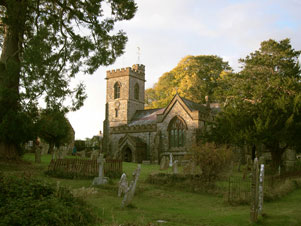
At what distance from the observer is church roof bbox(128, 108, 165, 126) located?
40.1 metres

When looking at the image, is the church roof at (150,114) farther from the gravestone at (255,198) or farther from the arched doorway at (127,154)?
the gravestone at (255,198)

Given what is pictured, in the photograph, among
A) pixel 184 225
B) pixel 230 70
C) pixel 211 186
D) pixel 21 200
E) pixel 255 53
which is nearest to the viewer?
pixel 21 200

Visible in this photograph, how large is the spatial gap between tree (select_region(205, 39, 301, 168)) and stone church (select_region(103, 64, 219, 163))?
24.5 feet

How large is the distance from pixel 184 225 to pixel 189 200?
5023 millimetres

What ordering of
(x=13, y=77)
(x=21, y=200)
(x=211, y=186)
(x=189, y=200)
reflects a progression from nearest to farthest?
(x=21, y=200) → (x=189, y=200) → (x=211, y=186) → (x=13, y=77)

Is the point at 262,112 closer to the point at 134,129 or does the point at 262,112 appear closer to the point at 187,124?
the point at 187,124

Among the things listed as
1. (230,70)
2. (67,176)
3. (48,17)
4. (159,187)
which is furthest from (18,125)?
(230,70)

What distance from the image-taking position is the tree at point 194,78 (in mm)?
44362

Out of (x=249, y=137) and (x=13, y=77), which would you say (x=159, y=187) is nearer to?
(x=249, y=137)

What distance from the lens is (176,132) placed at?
115 feet

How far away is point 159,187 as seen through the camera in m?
14.7

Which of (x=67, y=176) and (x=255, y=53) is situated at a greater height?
(x=255, y=53)

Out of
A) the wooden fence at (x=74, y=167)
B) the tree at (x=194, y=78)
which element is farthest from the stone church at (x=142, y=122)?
the wooden fence at (x=74, y=167)

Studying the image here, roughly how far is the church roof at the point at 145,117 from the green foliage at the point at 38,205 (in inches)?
1220
